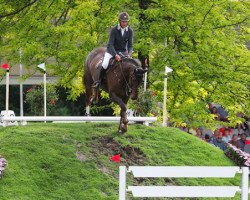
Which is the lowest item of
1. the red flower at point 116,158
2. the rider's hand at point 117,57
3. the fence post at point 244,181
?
the fence post at point 244,181

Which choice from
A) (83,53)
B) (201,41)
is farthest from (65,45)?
(201,41)

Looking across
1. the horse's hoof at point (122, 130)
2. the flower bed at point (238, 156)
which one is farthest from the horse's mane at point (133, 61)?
the flower bed at point (238, 156)

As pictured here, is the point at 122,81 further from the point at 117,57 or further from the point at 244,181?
the point at 244,181

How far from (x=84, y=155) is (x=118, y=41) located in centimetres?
247

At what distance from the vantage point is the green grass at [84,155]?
15.1 m

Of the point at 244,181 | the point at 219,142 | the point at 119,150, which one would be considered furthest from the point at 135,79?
the point at 219,142

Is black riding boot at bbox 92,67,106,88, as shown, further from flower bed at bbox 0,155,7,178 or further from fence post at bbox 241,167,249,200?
fence post at bbox 241,167,249,200

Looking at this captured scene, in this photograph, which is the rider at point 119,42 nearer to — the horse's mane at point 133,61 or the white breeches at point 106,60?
the white breeches at point 106,60

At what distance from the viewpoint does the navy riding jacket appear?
17.0 metres

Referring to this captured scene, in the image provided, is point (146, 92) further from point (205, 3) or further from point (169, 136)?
point (205, 3)

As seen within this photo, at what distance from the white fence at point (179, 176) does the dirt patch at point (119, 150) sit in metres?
3.57

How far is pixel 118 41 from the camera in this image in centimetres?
1706

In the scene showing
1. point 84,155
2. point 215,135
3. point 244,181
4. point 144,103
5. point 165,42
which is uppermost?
point 165,42

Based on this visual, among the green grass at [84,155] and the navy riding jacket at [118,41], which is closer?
the green grass at [84,155]
